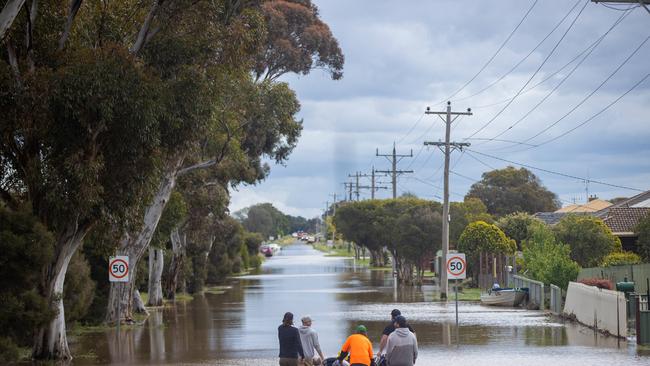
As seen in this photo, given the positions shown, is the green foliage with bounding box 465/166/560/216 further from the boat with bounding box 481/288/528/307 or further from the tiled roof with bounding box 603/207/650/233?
the boat with bounding box 481/288/528/307

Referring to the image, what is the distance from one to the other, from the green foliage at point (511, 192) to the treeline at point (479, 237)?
2897 cm

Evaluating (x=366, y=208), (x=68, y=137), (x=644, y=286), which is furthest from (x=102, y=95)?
(x=366, y=208)

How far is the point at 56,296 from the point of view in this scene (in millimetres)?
23156

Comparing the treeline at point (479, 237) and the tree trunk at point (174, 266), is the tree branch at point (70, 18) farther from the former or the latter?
the tree trunk at point (174, 266)

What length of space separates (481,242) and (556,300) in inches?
846

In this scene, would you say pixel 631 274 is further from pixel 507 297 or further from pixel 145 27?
pixel 145 27

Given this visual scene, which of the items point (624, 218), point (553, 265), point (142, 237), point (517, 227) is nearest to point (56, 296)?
point (142, 237)

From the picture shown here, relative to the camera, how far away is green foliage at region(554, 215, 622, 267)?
5619 centimetres

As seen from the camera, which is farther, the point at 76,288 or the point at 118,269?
the point at 76,288

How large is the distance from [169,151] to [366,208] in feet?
216

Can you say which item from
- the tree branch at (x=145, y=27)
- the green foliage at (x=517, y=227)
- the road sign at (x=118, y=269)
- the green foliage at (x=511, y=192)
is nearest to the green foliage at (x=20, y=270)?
the tree branch at (x=145, y=27)

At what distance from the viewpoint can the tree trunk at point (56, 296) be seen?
2311 centimetres

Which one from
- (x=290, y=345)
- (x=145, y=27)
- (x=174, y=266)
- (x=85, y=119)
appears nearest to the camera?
(x=290, y=345)

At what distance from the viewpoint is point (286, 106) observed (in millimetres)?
38406
